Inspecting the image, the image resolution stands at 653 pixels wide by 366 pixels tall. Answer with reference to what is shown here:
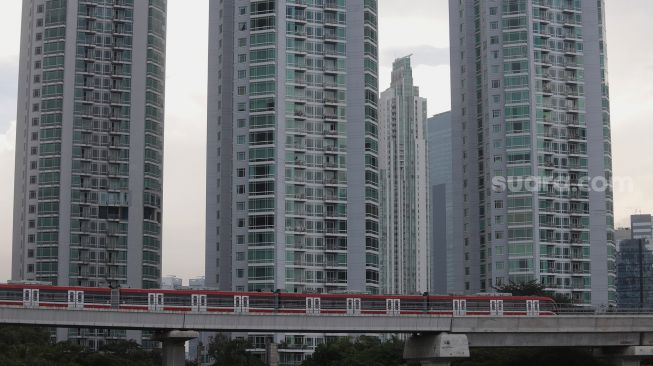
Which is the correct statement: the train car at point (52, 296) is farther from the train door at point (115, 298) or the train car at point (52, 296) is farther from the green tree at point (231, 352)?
the green tree at point (231, 352)

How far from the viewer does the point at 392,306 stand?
10781 centimetres

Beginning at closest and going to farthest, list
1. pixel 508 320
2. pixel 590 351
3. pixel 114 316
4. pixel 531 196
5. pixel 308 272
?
pixel 114 316, pixel 508 320, pixel 590 351, pixel 308 272, pixel 531 196

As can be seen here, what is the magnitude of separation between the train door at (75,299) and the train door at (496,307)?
40.9m

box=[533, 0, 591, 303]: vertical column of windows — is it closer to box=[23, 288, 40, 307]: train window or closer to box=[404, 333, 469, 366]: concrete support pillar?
box=[404, 333, 469, 366]: concrete support pillar

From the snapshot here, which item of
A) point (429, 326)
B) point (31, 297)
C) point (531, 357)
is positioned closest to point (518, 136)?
point (531, 357)

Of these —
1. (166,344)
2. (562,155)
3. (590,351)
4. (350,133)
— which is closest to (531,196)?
(562,155)

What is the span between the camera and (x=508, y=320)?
106 meters

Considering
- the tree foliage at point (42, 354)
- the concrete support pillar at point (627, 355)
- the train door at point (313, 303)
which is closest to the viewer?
the train door at point (313, 303)

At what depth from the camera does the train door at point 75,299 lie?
9525 cm

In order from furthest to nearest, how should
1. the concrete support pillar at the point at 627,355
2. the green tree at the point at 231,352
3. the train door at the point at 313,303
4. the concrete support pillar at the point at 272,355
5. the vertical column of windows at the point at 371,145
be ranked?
the vertical column of windows at the point at 371,145 < the concrete support pillar at the point at 272,355 < the green tree at the point at 231,352 < the concrete support pillar at the point at 627,355 < the train door at the point at 313,303

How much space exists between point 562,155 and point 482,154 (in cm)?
1433

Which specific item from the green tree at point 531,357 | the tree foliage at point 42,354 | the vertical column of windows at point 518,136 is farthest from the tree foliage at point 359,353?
the vertical column of windows at point 518,136

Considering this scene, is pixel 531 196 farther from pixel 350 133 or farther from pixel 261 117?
pixel 261 117

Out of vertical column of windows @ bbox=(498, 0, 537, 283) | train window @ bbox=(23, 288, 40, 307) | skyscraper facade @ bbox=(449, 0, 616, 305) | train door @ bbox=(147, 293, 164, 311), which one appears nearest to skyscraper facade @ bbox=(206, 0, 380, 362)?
skyscraper facade @ bbox=(449, 0, 616, 305)
